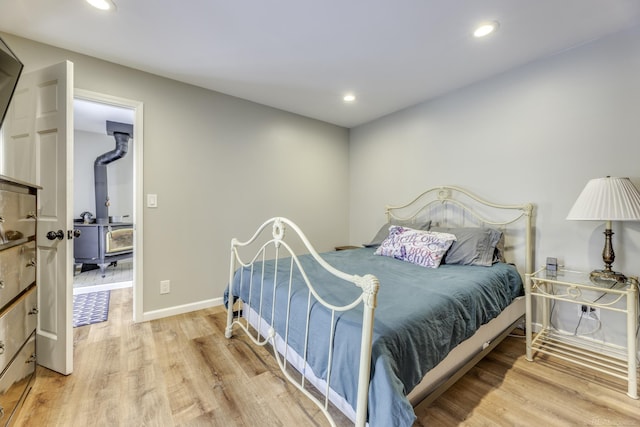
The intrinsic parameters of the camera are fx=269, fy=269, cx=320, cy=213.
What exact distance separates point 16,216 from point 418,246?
8.86 feet

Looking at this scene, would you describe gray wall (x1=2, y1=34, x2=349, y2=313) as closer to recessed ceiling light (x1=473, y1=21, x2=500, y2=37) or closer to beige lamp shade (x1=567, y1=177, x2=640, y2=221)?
recessed ceiling light (x1=473, y1=21, x2=500, y2=37)

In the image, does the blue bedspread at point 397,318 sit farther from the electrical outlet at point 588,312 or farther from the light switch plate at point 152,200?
the light switch plate at point 152,200

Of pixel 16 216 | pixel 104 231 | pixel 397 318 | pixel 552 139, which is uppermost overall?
pixel 552 139

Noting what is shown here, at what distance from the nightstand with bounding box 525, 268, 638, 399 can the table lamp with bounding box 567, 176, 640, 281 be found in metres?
0.13

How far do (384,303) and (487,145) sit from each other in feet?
6.97

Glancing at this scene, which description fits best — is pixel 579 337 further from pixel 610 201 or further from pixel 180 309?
pixel 180 309

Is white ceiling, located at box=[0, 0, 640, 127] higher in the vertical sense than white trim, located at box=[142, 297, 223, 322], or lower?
higher

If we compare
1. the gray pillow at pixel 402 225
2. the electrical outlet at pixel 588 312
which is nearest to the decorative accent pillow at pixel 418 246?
the gray pillow at pixel 402 225

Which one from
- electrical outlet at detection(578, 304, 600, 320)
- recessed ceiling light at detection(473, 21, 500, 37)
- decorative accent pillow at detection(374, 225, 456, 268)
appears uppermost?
recessed ceiling light at detection(473, 21, 500, 37)

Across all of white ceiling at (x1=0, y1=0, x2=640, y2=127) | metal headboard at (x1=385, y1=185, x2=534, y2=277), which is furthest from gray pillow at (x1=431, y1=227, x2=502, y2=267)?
white ceiling at (x1=0, y1=0, x2=640, y2=127)

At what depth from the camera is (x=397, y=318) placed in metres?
1.25

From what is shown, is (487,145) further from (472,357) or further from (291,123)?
(291,123)

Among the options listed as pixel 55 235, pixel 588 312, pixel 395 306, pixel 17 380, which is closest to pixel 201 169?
pixel 55 235

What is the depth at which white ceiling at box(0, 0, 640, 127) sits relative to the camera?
1.71 metres
